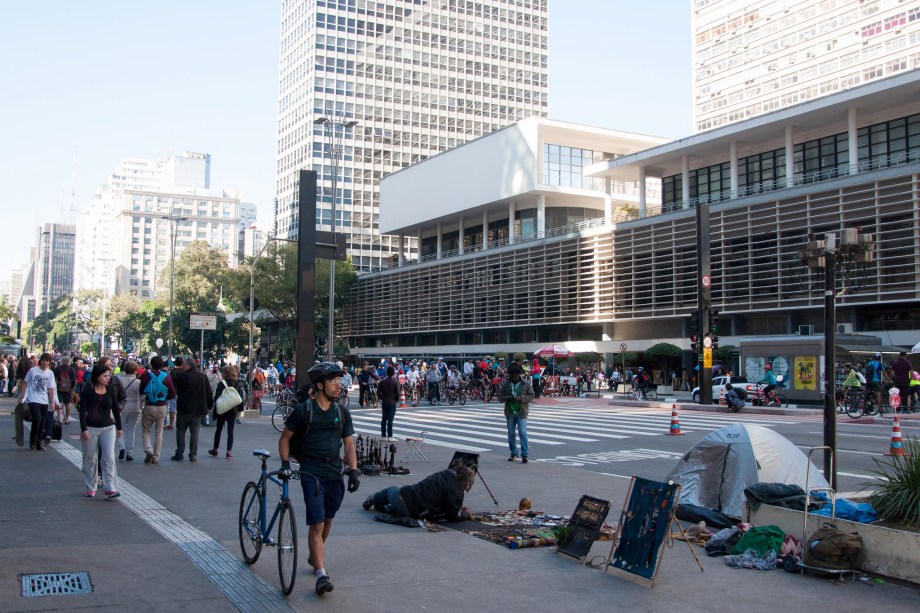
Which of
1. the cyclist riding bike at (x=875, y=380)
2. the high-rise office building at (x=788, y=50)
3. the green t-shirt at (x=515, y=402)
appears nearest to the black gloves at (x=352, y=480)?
the green t-shirt at (x=515, y=402)

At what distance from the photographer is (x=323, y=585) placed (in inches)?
251

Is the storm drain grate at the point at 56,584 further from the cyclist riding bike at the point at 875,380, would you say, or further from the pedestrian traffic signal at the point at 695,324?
the pedestrian traffic signal at the point at 695,324

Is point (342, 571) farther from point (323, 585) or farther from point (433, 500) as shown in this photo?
point (433, 500)

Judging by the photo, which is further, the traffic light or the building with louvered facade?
the building with louvered facade

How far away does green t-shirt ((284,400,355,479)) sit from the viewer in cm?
666

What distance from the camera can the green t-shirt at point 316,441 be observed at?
6660 mm

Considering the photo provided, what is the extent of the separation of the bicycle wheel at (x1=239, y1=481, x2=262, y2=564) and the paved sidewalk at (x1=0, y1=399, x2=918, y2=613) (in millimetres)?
130

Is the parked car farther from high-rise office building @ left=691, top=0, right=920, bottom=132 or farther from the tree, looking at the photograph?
high-rise office building @ left=691, top=0, right=920, bottom=132

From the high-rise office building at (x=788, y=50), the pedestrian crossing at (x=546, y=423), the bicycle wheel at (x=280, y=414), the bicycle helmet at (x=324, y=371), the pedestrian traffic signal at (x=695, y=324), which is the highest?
the high-rise office building at (x=788, y=50)

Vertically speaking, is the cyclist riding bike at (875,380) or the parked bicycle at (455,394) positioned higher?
the cyclist riding bike at (875,380)

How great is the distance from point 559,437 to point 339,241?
8201mm

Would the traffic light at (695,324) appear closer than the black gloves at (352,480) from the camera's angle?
No

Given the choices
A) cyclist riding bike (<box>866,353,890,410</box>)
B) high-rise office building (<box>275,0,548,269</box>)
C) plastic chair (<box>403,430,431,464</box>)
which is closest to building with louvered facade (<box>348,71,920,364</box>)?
cyclist riding bike (<box>866,353,890,410</box>)

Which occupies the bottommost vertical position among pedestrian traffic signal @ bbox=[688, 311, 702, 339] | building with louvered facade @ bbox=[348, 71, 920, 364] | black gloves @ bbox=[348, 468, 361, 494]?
black gloves @ bbox=[348, 468, 361, 494]
